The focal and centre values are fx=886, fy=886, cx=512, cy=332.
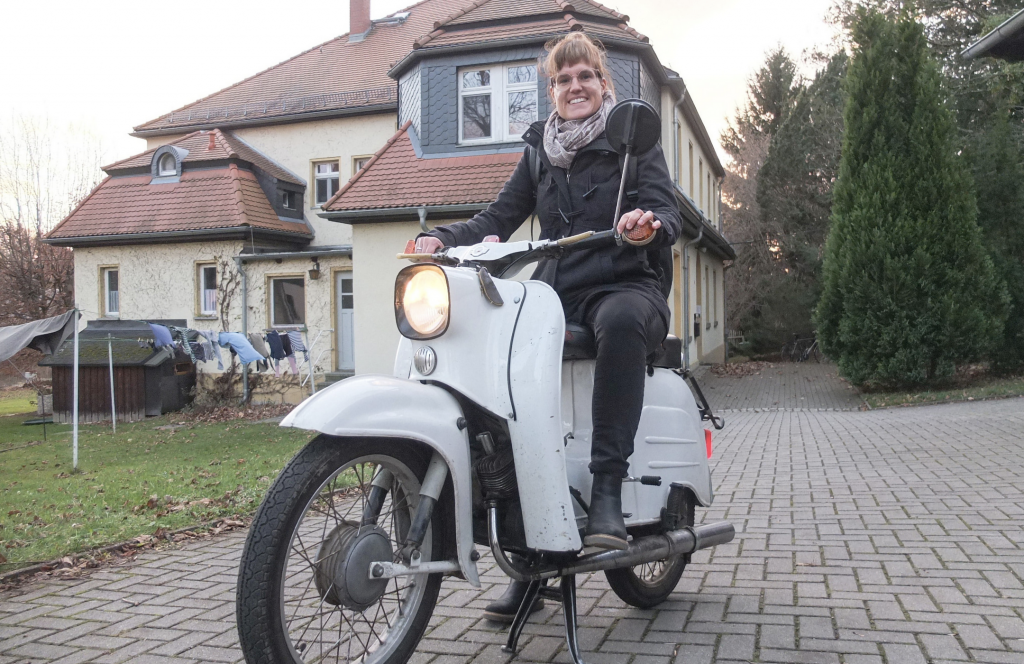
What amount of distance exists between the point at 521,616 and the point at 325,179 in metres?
24.0

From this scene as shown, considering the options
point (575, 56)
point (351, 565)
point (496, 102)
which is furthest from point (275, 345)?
point (351, 565)

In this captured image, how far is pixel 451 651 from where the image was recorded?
320cm

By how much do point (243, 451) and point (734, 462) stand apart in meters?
6.43

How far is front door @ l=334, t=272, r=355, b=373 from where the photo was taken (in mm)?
21047

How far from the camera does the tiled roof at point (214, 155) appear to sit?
78.2 ft

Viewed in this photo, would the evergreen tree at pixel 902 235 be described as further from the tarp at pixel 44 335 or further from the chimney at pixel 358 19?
the chimney at pixel 358 19

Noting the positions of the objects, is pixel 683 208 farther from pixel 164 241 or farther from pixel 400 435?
pixel 400 435

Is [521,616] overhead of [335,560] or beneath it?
beneath

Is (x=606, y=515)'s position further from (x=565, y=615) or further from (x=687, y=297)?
(x=687, y=297)

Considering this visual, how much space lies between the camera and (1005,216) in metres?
17.8

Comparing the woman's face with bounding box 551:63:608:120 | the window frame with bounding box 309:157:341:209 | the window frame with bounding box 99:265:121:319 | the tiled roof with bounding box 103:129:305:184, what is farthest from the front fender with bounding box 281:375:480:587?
the window frame with bounding box 309:157:341:209

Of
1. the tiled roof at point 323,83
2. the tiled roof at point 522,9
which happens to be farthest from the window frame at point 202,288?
the tiled roof at point 522,9

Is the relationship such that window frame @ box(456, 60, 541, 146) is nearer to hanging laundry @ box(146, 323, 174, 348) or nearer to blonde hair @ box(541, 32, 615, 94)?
hanging laundry @ box(146, 323, 174, 348)

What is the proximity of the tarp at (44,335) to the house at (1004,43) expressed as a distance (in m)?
13.1
